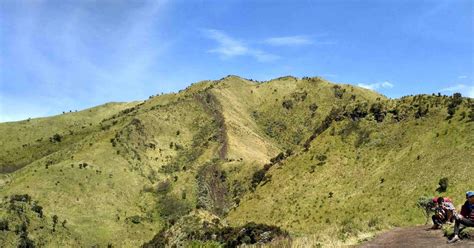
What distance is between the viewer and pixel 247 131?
14100 cm

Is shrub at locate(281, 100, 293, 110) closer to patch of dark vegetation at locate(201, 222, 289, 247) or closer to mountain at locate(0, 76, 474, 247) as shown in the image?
mountain at locate(0, 76, 474, 247)

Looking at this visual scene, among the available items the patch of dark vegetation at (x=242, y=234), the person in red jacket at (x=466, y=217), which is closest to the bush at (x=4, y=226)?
the patch of dark vegetation at (x=242, y=234)

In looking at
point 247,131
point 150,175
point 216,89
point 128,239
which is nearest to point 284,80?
point 216,89

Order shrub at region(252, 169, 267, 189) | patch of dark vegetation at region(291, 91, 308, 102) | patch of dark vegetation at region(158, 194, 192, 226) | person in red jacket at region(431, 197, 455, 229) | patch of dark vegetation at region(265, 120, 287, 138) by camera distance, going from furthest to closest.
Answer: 1. patch of dark vegetation at region(291, 91, 308, 102)
2. patch of dark vegetation at region(265, 120, 287, 138)
3. patch of dark vegetation at region(158, 194, 192, 226)
4. shrub at region(252, 169, 267, 189)
5. person in red jacket at region(431, 197, 455, 229)

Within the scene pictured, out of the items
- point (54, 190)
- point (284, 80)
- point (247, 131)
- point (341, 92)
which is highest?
point (284, 80)

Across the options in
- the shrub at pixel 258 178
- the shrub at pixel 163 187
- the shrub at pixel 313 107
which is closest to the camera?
the shrub at pixel 258 178

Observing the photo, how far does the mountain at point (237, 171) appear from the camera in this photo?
54.0 m

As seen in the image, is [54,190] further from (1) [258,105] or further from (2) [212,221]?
(1) [258,105]

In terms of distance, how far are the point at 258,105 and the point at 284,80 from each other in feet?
70.7

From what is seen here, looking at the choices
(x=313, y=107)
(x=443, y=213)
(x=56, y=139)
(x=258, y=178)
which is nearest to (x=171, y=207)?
(x=258, y=178)

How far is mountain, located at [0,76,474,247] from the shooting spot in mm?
54031

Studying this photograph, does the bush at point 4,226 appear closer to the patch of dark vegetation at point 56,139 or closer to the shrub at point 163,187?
the shrub at point 163,187

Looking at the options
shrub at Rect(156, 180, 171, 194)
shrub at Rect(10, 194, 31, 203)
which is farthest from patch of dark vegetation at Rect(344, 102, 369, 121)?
shrub at Rect(10, 194, 31, 203)

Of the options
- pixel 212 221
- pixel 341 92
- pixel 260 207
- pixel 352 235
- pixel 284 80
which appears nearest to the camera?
pixel 352 235
